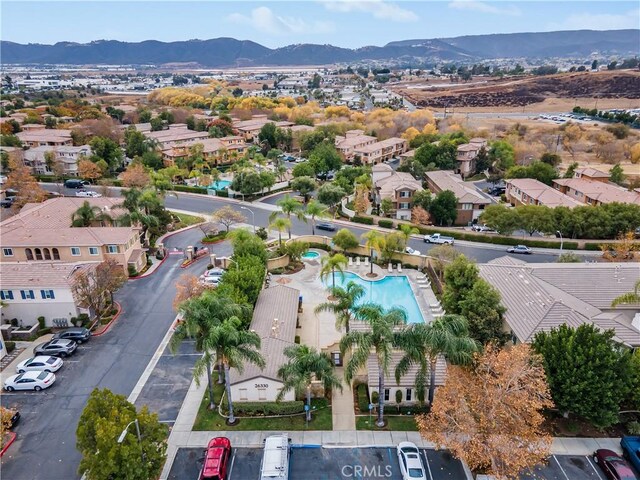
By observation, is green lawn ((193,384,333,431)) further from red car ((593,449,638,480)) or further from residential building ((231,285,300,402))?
red car ((593,449,638,480))

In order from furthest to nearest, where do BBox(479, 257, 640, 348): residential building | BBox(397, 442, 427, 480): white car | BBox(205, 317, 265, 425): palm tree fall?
1. BBox(479, 257, 640, 348): residential building
2. BBox(205, 317, 265, 425): palm tree
3. BBox(397, 442, 427, 480): white car

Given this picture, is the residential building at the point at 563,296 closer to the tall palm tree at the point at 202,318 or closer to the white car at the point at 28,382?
the tall palm tree at the point at 202,318

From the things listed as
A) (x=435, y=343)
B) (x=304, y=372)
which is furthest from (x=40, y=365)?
(x=435, y=343)

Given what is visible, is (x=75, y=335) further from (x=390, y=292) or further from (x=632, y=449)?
(x=632, y=449)

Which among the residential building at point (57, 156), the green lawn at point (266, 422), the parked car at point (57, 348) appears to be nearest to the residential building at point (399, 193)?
the green lawn at point (266, 422)

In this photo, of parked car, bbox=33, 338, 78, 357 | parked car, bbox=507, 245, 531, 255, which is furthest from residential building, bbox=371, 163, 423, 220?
parked car, bbox=33, 338, 78, 357

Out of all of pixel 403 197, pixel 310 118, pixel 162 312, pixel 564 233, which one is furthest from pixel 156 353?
pixel 310 118
